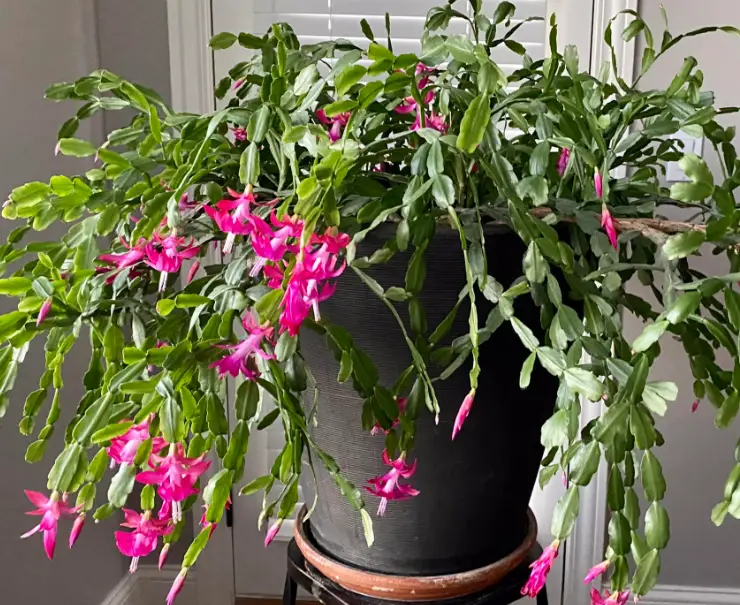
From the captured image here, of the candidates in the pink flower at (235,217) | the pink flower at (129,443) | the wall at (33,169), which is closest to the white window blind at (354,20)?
the wall at (33,169)

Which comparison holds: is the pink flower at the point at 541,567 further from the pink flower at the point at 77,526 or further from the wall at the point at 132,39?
the wall at the point at 132,39

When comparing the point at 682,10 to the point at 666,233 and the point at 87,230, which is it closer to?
the point at 666,233

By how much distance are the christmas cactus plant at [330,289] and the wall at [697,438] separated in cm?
64

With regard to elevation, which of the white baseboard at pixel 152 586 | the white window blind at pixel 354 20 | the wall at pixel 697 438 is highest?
the white window blind at pixel 354 20

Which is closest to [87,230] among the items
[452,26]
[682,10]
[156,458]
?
[156,458]

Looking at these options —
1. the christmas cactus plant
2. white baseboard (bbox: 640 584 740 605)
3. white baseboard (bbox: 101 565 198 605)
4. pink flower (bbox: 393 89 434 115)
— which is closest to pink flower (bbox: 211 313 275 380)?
the christmas cactus plant

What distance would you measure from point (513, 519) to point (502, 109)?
0.42 metres

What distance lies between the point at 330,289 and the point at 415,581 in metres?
0.37

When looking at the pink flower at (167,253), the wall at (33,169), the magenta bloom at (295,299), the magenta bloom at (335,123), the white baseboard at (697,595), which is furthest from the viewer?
the white baseboard at (697,595)

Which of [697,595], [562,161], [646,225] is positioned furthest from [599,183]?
[697,595]

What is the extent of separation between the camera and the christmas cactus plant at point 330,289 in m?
0.45

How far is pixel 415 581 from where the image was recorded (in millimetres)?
690

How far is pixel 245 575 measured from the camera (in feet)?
4.84

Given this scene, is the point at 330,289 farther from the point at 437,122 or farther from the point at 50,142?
the point at 50,142
